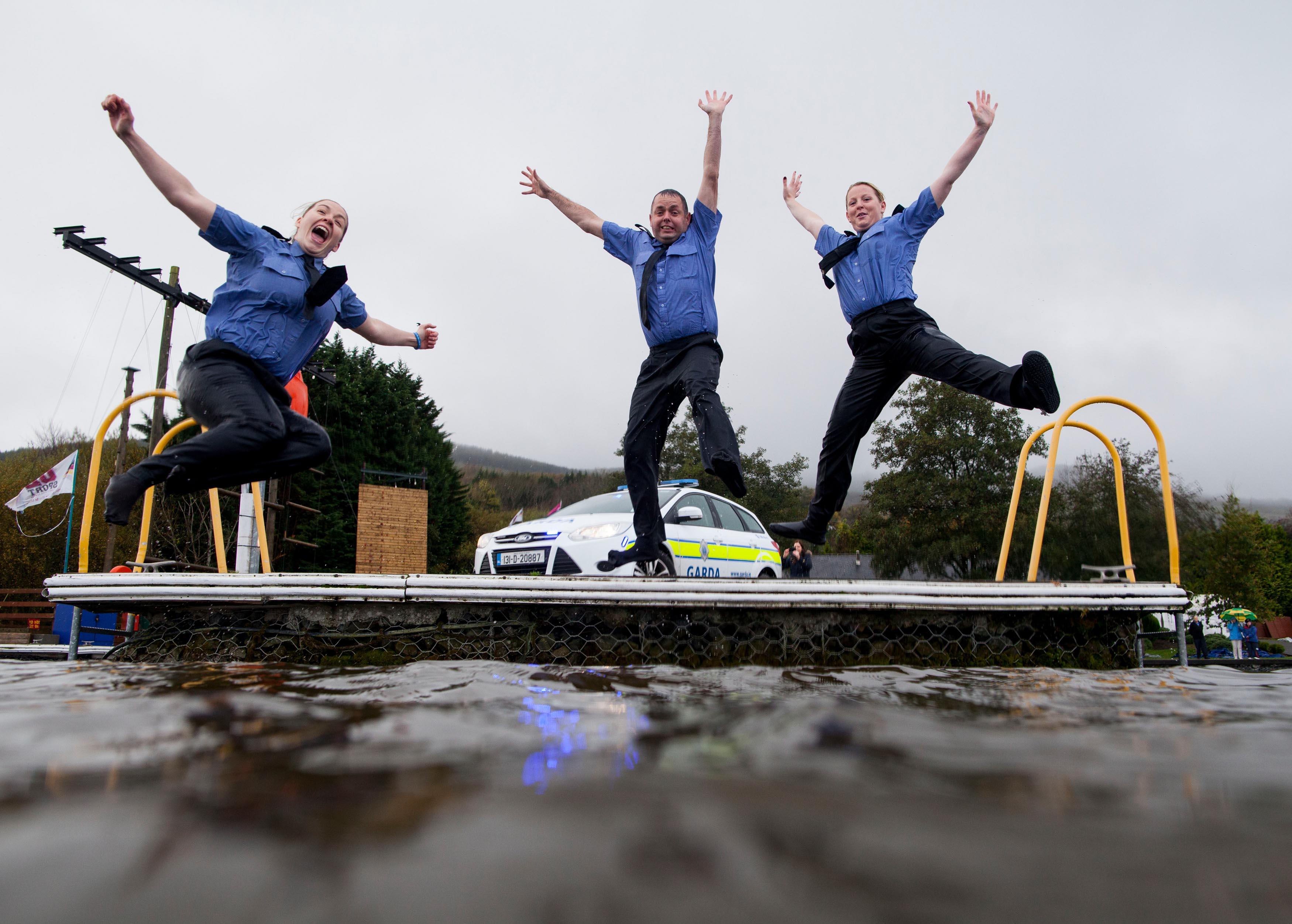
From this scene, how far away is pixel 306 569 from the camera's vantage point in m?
23.9

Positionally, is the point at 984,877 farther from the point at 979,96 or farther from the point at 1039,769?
the point at 979,96

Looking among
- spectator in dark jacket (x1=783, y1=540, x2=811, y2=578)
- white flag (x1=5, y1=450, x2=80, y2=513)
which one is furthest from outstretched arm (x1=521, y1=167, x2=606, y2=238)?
white flag (x1=5, y1=450, x2=80, y2=513)

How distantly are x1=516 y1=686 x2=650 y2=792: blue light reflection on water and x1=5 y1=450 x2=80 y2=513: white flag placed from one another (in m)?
19.4

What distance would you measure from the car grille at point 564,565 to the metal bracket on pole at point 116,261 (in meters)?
9.00

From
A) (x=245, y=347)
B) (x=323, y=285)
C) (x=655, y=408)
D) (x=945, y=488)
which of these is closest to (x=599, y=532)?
(x=655, y=408)

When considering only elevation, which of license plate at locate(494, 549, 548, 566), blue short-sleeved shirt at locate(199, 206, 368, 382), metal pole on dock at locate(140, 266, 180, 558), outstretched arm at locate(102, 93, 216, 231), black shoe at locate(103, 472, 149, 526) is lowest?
license plate at locate(494, 549, 548, 566)

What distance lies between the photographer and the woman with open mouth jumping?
3.12 m

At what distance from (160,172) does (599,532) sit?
15.1 ft

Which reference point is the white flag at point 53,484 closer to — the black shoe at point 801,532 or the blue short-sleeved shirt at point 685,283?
the blue short-sleeved shirt at point 685,283

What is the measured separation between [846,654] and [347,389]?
82.4 feet

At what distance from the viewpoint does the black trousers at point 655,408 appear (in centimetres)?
410

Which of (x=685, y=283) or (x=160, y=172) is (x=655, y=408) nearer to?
(x=685, y=283)

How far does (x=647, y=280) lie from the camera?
427 cm

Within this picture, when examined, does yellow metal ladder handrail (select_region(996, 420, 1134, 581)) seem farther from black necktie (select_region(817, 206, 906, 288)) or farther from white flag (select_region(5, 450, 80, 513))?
white flag (select_region(5, 450, 80, 513))
